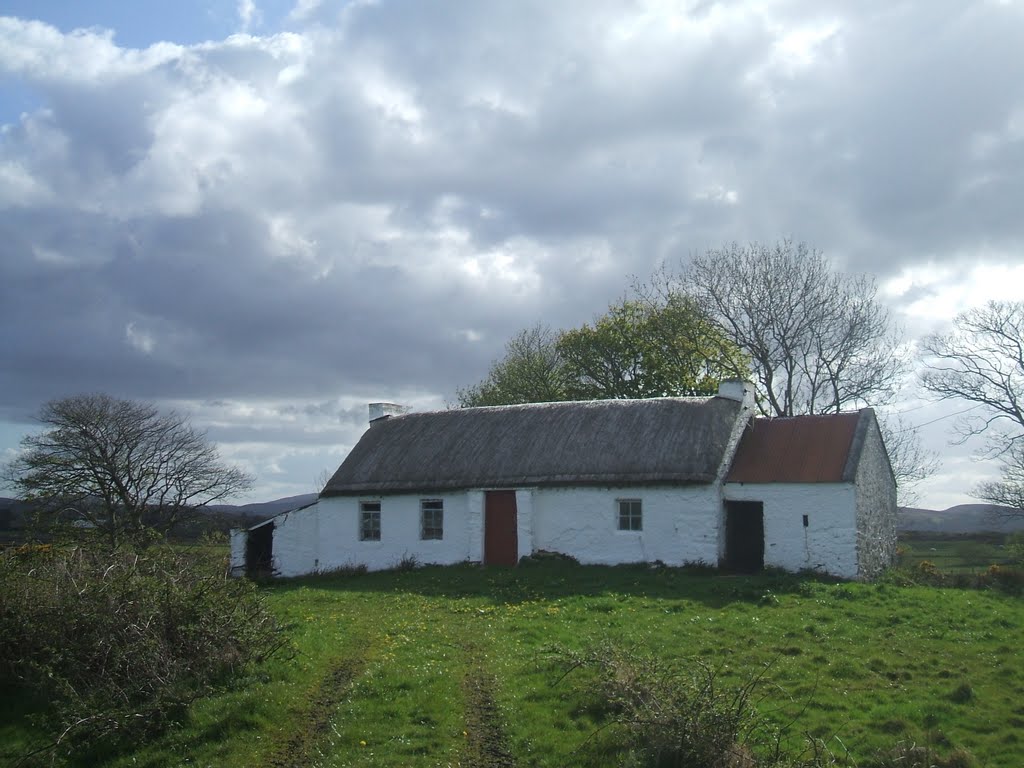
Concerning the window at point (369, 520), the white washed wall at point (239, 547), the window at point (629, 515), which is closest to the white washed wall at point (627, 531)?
the window at point (629, 515)

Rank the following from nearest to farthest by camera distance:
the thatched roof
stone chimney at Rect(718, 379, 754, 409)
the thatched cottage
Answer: the thatched cottage
the thatched roof
stone chimney at Rect(718, 379, 754, 409)

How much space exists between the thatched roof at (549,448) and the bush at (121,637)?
1207 centimetres

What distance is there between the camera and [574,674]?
37.2 feet

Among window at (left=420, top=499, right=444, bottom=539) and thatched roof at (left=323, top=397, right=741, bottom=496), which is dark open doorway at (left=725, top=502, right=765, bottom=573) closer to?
thatched roof at (left=323, top=397, right=741, bottom=496)

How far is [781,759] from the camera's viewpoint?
7.91 meters

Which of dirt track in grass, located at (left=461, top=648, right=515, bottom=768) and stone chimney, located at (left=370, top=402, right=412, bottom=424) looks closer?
dirt track in grass, located at (left=461, top=648, right=515, bottom=768)

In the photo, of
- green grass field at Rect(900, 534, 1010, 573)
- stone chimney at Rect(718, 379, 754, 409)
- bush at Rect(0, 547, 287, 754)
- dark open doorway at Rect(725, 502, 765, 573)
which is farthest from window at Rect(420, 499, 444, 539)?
green grass field at Rect(900, 534, 1010, 573)

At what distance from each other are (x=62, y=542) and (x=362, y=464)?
44.2 ft

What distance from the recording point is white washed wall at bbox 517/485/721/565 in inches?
855

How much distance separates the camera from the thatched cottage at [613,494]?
2155 cm

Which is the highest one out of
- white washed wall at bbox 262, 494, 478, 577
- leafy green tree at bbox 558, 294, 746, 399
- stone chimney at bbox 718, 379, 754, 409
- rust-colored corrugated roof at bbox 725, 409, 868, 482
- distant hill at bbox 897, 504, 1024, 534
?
leafy green tree at bbox 558, 294, 746, 399

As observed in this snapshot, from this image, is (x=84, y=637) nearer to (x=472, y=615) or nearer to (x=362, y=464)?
(x=472, y=615)

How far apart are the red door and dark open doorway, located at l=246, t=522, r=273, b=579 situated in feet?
23.4

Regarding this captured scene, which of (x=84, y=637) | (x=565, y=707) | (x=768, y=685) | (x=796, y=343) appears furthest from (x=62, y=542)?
(x=796, y=343)
